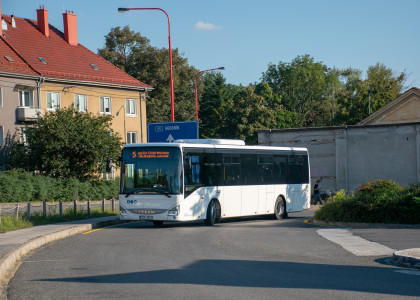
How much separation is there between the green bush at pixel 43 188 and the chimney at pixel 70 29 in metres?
18.8

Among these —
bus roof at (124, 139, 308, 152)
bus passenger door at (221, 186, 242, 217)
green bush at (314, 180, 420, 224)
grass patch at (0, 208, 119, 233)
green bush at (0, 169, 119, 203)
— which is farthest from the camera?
green bush at (0, 169, 119, 203)

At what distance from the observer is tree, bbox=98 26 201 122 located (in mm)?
73500

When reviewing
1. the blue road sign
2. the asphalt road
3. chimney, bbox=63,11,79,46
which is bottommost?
the asphalt road

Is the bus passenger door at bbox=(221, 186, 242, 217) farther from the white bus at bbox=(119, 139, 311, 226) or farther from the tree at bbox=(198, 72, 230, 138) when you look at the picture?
the tree at bbox=(198, 72, 230, 138)

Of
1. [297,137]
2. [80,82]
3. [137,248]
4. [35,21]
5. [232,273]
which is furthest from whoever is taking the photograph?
[35,21]

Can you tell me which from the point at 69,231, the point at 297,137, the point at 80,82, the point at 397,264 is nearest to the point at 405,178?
the point at 297,137

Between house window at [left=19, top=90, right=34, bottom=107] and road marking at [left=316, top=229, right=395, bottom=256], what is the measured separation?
36745 millimetres

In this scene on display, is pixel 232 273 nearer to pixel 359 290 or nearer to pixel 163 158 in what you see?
pixel 359 290

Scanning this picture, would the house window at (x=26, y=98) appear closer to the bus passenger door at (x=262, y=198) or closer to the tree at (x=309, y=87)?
the bus passenger door at (x=262, y=198)

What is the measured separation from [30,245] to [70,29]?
48371 millimetres

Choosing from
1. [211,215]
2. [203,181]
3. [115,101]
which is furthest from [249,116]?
[203,181]

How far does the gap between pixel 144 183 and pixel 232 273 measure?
36.3 feet

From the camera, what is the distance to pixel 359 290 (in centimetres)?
897

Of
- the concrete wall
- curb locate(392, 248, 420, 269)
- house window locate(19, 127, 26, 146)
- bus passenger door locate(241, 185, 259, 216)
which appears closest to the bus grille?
bus passenger door locate(241, 185, 259, 216)
